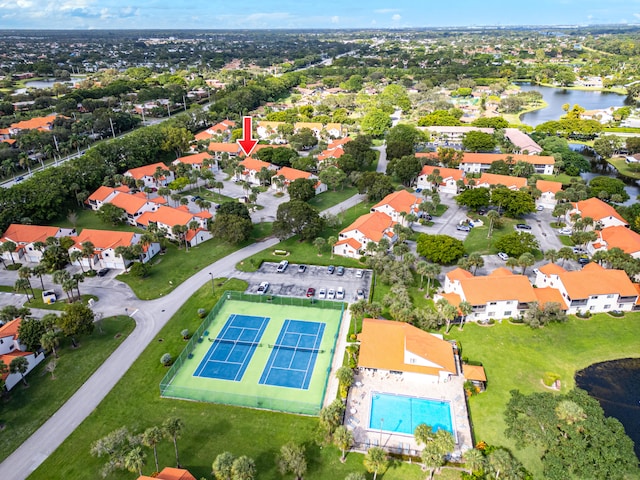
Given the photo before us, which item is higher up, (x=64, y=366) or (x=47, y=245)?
(x=47, y=245)

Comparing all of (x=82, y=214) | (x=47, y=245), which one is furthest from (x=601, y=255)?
(x=82, y=214)

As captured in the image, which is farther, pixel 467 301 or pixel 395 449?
pixel 467 301

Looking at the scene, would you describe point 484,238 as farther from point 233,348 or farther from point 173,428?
point 173,428

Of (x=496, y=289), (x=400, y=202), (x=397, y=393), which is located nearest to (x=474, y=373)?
(x=397, y=393)

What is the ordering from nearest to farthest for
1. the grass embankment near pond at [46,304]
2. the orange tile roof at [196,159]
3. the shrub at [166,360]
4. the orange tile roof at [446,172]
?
the shrub at [166,360] → the grass embankment near pond at [46,304] → the orange tile roof at [446,172] → the orange tile roof at [196,159]

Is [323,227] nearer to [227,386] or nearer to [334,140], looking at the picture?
[227,386]

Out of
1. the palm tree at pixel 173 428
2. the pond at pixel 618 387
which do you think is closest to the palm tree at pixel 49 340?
the palm tree at pixel 173 428

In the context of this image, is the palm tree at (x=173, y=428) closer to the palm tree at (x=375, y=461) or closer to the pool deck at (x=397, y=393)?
the pool deck at (x=397, y=393)
